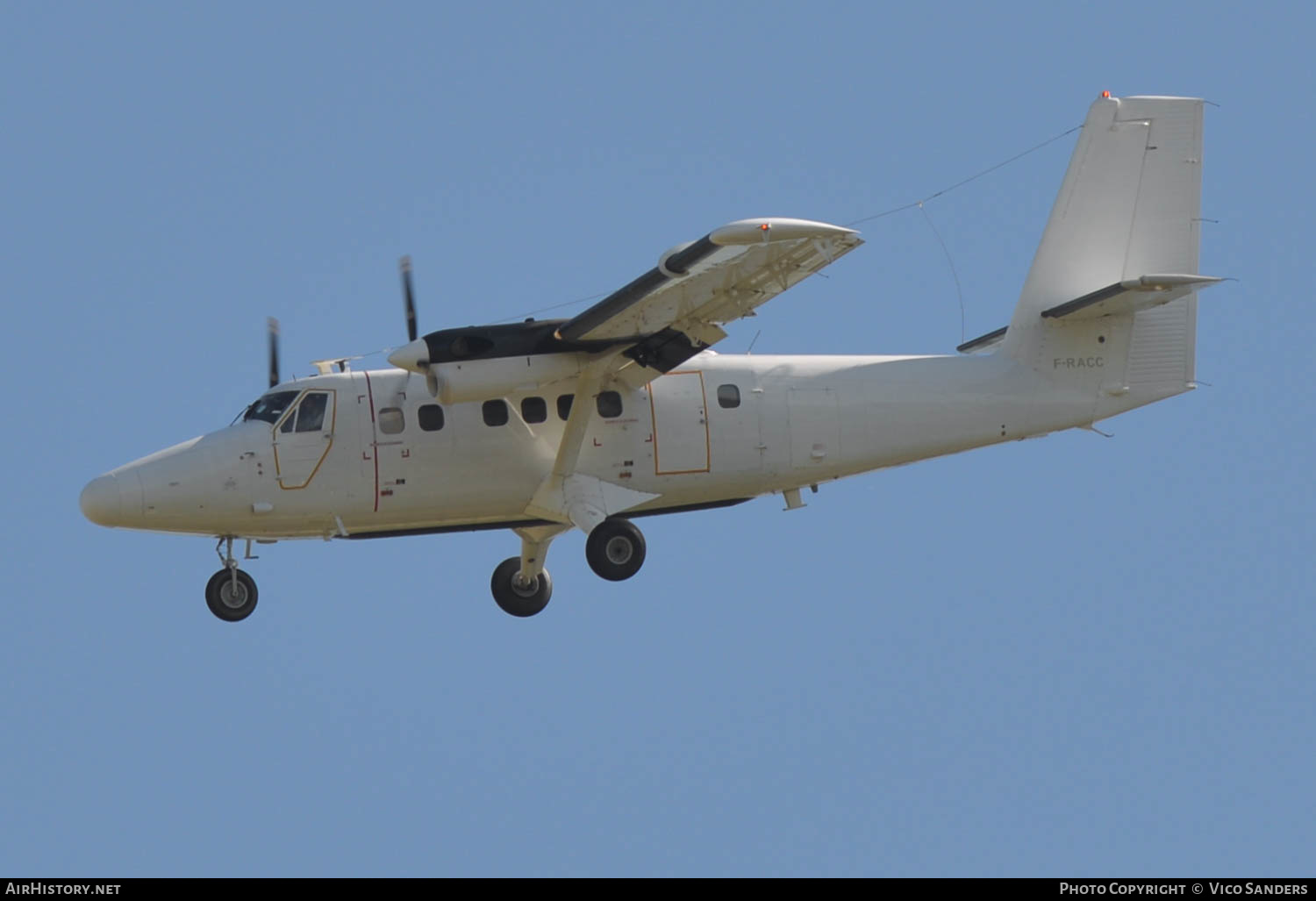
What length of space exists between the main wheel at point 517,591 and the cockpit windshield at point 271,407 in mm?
3456

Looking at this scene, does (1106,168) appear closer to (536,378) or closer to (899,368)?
(899,368)

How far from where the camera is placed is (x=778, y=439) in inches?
927

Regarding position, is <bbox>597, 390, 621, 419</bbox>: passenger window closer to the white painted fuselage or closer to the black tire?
the white painted fuselage

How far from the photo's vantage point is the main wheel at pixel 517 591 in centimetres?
2506

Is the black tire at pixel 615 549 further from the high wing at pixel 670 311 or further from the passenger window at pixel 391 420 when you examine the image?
the passenger window at pixel 391 420

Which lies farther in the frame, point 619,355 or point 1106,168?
point 1106,168

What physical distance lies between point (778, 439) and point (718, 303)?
6.73 ft

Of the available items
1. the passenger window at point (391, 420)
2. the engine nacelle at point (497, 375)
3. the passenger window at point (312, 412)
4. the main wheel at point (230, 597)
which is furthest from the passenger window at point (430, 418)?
the main wheel at point (230, 597)

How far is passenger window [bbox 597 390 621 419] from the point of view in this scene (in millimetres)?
23250

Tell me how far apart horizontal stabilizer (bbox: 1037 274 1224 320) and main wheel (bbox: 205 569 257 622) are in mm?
8746

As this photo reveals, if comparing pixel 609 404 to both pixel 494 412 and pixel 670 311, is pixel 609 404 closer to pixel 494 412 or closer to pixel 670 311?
pixel 494 412

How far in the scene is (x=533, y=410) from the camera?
2312 cm

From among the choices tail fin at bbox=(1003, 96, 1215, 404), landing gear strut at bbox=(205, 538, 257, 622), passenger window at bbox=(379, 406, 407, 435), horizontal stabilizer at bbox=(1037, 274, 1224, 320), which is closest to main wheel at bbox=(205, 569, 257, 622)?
landing gear strut at bbox=(205, 538, 257, 622)
